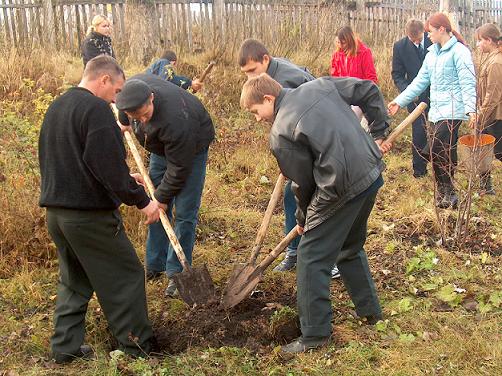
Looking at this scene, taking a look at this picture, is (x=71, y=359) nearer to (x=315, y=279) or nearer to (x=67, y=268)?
(x=67, y=268)

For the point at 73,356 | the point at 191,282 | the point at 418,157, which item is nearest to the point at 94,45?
the point at 418,157

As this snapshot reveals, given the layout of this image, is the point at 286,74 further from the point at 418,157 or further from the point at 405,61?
the point at 405,61

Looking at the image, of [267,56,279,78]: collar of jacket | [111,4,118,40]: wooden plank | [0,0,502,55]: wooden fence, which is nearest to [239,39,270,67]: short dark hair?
[267,56,279,78]: collar of jacket

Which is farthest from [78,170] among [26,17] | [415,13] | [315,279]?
[415,13]

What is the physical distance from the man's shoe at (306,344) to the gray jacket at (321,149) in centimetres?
76

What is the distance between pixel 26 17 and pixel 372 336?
34.5 feet

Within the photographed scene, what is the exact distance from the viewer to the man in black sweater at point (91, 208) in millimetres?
3348

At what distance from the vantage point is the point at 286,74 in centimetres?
462

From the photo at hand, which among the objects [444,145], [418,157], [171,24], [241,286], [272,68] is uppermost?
[171,24]

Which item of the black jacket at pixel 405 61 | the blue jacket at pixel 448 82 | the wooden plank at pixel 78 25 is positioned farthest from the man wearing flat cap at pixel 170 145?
the wooden plank at pixel 78 25

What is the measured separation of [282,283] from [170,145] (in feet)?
5.04

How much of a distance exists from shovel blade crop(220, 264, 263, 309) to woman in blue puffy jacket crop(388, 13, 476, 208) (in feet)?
8.25

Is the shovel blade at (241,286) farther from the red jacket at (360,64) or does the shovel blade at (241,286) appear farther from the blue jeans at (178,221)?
the red jacket at (360,64)

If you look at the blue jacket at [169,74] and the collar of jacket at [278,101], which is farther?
the blue jacket at [169,74]
